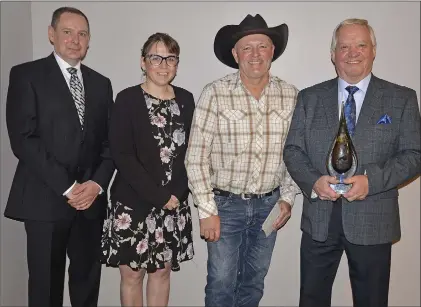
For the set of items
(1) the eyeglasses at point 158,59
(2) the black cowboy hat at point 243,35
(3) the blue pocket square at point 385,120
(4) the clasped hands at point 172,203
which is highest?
(2) the black cowboy hat at point 243,35

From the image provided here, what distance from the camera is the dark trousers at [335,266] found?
7.43 feet

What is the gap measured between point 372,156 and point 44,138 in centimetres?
171

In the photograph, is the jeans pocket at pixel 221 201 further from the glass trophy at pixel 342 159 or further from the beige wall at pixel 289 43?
the beige wall at pixel 289 43

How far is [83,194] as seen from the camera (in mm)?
2473

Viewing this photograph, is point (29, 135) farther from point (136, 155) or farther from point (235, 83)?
point (235, 83)

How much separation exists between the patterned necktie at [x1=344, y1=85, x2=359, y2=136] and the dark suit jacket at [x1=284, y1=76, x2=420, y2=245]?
34 mm

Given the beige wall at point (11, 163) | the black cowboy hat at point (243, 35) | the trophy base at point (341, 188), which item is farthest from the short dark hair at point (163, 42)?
the trophy base at point (341, 188)

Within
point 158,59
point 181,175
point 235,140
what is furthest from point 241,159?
point 158,59

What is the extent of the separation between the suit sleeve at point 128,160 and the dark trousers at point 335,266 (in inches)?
33.3

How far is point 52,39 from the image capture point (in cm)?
252

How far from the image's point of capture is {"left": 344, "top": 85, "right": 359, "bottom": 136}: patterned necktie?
88.4 inches

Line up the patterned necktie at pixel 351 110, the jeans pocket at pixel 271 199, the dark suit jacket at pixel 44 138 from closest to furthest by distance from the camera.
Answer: the patterned necktie at pixel 351 110, the dark suit jacket at pixel 44 138, the jeans pocket at pixel 271 199

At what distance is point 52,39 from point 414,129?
1.99 meters

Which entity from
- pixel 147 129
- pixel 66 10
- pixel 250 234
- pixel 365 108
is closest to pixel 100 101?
pixel 147 129
